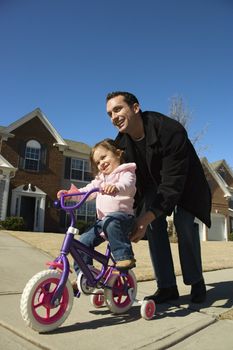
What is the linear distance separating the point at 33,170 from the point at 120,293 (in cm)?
2186

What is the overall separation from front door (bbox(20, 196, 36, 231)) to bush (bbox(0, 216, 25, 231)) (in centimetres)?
294

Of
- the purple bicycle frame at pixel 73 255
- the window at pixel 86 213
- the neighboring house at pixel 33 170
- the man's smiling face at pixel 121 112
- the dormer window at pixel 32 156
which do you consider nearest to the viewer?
the purple bicycle frame at pixel 73 255

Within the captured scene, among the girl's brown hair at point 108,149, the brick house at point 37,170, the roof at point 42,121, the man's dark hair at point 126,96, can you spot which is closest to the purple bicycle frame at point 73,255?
the girl's brown hair at point 108,149

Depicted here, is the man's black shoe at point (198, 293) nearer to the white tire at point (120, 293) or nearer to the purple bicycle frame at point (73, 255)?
the white tire at point (120, 293)

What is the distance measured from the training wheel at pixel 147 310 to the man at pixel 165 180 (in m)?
0.60

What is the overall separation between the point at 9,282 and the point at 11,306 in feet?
4.03

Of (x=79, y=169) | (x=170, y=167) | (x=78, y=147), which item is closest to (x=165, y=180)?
(x=170, y=167)

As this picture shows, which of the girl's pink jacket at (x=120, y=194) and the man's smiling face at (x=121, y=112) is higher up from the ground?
the man's smiling face at (x=121, y=112)

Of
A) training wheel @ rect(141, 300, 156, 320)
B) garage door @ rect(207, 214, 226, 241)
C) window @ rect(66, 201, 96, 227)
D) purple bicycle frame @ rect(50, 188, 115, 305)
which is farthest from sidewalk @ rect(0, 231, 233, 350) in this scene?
garage door @ rect(207, 214, 226, 241)

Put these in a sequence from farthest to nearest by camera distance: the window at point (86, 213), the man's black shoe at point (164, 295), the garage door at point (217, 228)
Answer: the garage door at point (217, 228), the window at point (86, 213), the man's black shoe at point (164, 295)

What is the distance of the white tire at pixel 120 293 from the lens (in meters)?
2.99

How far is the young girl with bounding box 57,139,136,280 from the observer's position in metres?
2.83

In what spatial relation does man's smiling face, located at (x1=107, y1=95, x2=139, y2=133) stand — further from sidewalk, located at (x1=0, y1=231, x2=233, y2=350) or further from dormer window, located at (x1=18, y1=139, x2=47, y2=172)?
dormer window, located at (x1=18, y1=139, x2=47, y2=172)

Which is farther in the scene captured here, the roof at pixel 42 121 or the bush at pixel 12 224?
the roof at pixel 42 121
